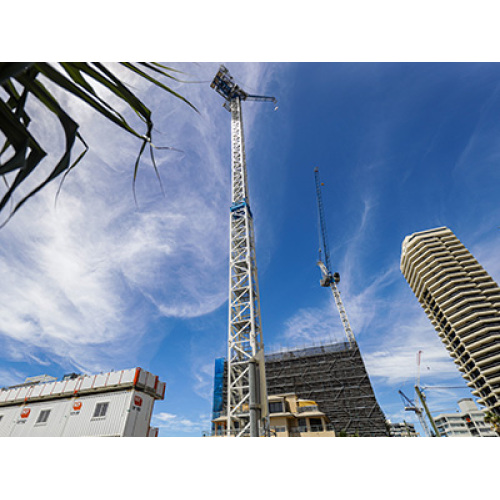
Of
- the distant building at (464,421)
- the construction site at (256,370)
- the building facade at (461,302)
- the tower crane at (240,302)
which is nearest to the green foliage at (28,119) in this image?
the construction site at (256,370)

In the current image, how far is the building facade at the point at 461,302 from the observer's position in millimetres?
33281

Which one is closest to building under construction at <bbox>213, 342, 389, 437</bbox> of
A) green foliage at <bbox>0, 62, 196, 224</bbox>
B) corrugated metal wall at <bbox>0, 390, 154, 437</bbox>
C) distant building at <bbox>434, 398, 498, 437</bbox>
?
corrugated metal wall at <bbox>0, 390, 154, 437</bbox>

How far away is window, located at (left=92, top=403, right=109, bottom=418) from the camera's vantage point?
8.39 meters

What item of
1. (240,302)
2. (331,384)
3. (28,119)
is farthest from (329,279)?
(28,119)

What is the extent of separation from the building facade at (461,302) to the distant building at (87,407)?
132ft

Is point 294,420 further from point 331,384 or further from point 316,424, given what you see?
point 331,384

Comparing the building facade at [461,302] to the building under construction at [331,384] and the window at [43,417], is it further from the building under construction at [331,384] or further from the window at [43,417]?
the window at [43,417]

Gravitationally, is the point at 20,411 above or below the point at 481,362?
below
